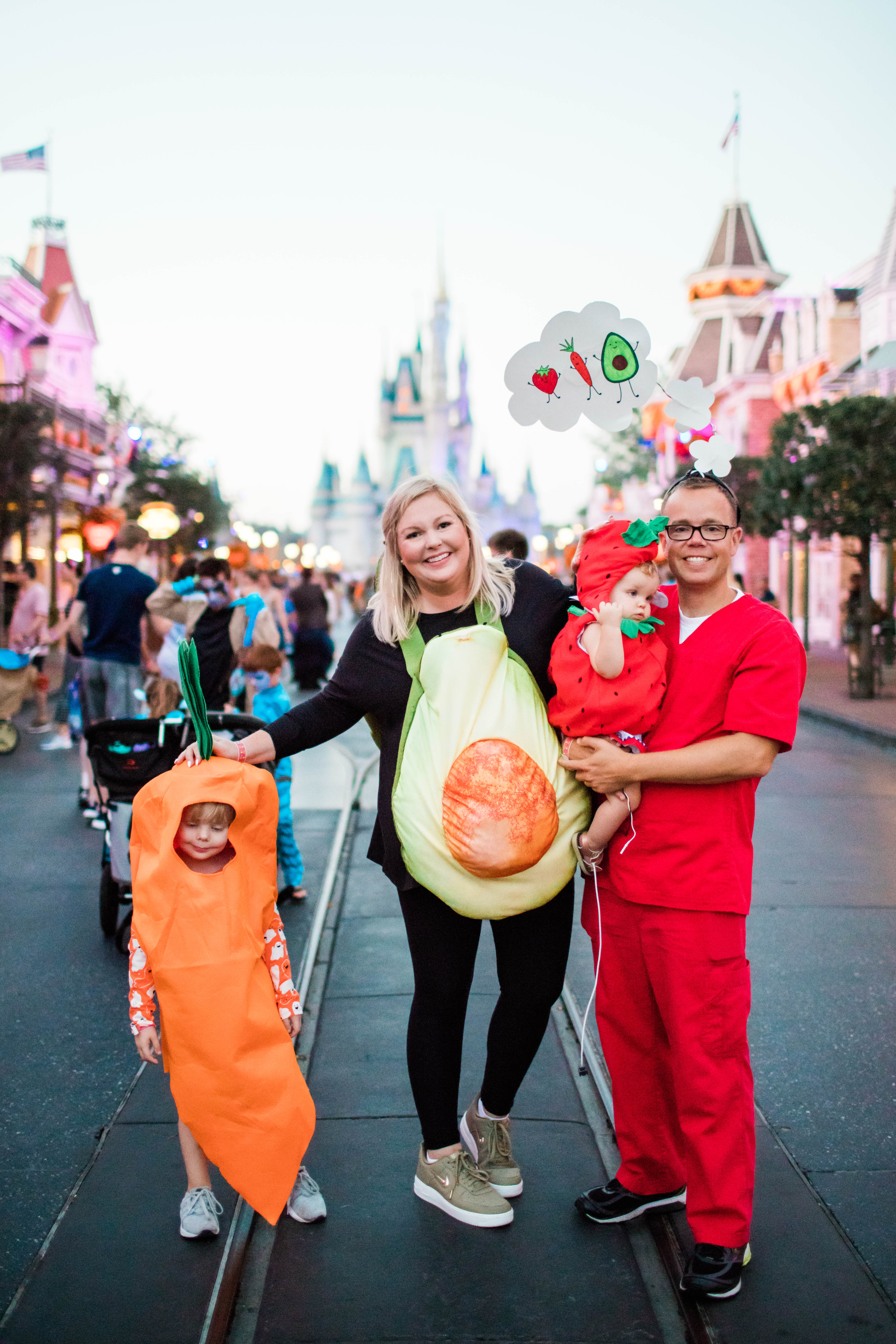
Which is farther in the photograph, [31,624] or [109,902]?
[31,624]

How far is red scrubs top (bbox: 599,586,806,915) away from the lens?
2.56 metres

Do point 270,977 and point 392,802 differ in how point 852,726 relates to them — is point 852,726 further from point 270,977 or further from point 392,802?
point 270,977

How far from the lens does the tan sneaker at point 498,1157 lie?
303cm

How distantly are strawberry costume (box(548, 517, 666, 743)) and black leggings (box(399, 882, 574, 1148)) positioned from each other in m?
0.48

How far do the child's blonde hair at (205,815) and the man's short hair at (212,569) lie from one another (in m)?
4.83

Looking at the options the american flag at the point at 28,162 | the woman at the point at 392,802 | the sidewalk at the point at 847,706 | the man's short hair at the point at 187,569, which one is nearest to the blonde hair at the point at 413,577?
the woman at the point at 392,802

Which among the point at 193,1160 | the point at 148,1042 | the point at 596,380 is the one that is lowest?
the point at 193,1160

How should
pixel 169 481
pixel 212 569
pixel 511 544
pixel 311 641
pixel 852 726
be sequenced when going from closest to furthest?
1. pixel 511 544
2. pixel 212 569
3. pixel 852 726
4. pixel 311 641
5. pixel 169 481

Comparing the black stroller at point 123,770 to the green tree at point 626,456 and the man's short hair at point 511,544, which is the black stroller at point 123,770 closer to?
the man's short hair at point 511,544

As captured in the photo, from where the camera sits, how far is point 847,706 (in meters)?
14.9

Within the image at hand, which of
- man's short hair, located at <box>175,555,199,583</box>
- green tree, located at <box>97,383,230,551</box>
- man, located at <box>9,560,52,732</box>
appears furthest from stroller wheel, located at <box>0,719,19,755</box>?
green tree, located at <box>97,383,230,551</box>

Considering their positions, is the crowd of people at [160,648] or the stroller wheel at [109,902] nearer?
the stroller wheel at [109,902]

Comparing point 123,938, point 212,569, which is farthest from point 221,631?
point 123,938

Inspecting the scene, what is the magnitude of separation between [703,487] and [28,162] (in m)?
34.0
